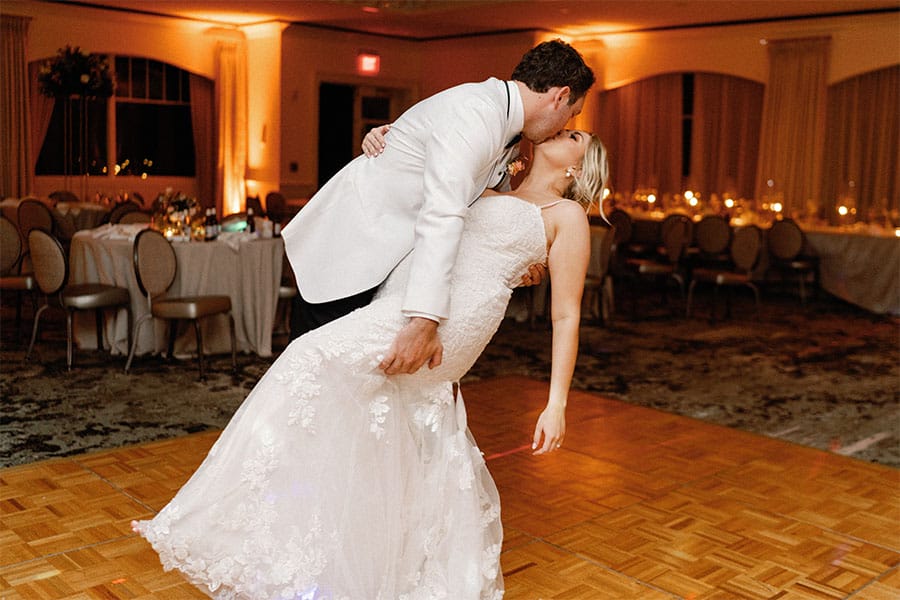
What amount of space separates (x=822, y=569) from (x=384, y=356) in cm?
176

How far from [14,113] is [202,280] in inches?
271

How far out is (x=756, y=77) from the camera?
11.5 metres

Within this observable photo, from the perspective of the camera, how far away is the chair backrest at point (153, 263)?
5598 millimetres

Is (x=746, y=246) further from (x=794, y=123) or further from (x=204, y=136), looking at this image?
(x=204, y=136)

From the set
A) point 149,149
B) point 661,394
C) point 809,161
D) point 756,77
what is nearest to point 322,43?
point 149,149

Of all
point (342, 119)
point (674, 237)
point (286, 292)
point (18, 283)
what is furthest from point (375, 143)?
point (342, 119)

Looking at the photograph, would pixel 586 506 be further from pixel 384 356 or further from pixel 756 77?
pixel 756 77

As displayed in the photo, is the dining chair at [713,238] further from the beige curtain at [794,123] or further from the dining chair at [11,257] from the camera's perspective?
the dining chair at [11,257]

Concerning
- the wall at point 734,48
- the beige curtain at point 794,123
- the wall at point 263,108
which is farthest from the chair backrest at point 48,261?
the wall at point 734,48

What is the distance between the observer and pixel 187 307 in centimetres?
557

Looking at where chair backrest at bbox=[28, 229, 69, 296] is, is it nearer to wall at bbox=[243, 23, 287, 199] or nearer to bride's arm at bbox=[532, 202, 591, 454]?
bride's arm at bbox=[532, 202, 591, 454]

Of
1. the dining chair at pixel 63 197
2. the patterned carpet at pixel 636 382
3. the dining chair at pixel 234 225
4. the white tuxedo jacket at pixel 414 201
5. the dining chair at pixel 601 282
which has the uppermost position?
the white tuxedo jacket at pixel 414 201

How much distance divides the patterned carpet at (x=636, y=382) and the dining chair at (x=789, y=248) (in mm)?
1219

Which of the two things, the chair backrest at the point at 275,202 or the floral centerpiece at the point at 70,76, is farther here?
the chair backrest at the point at 275,202
